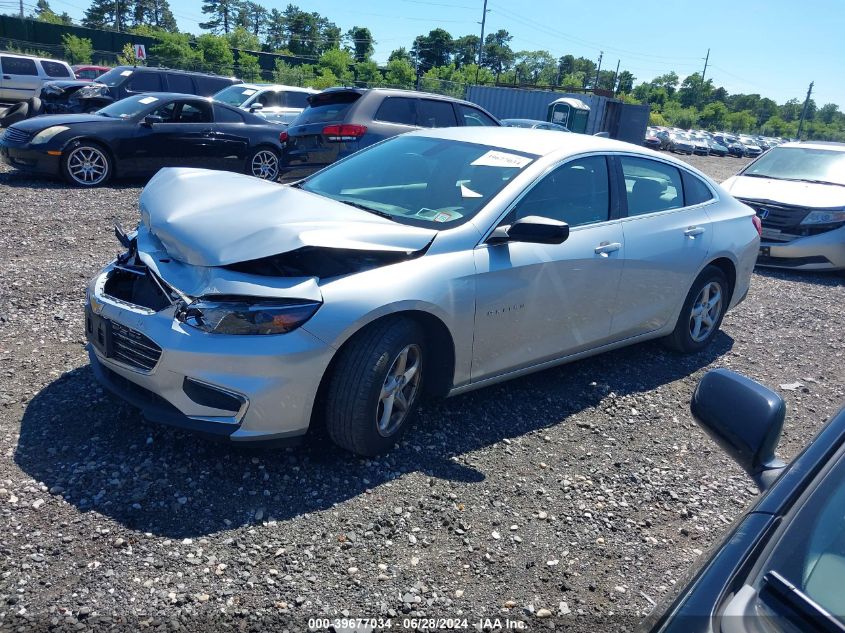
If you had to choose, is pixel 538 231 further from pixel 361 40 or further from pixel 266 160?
pixel 361 40

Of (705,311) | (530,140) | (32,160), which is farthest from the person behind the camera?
(32,160)

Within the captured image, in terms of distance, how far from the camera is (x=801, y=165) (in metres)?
10.1

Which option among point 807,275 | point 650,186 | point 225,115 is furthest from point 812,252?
point 225,115

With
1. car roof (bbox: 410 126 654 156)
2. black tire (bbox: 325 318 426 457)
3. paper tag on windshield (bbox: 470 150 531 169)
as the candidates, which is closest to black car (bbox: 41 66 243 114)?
car roof (bbox: 410 126 654 156)

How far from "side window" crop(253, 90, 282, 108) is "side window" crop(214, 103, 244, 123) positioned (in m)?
4.89

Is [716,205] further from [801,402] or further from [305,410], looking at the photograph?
[305,410]

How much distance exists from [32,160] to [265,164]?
3571mm

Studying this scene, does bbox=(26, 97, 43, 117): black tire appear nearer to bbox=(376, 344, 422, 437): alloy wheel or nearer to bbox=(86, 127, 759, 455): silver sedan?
bbox=(86, 127, 759, 455): silver sedan

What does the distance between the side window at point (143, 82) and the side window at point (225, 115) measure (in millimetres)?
5078

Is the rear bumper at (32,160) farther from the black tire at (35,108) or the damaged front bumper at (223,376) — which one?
the damaged front bumper at (223,376)

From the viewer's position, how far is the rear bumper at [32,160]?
30.7 feet

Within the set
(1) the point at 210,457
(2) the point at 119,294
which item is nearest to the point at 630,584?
(1) the point at 210,457

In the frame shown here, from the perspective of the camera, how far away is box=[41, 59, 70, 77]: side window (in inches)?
883

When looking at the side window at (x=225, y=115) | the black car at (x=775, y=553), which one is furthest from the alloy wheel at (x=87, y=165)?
the black car at (x=775, y=553)
